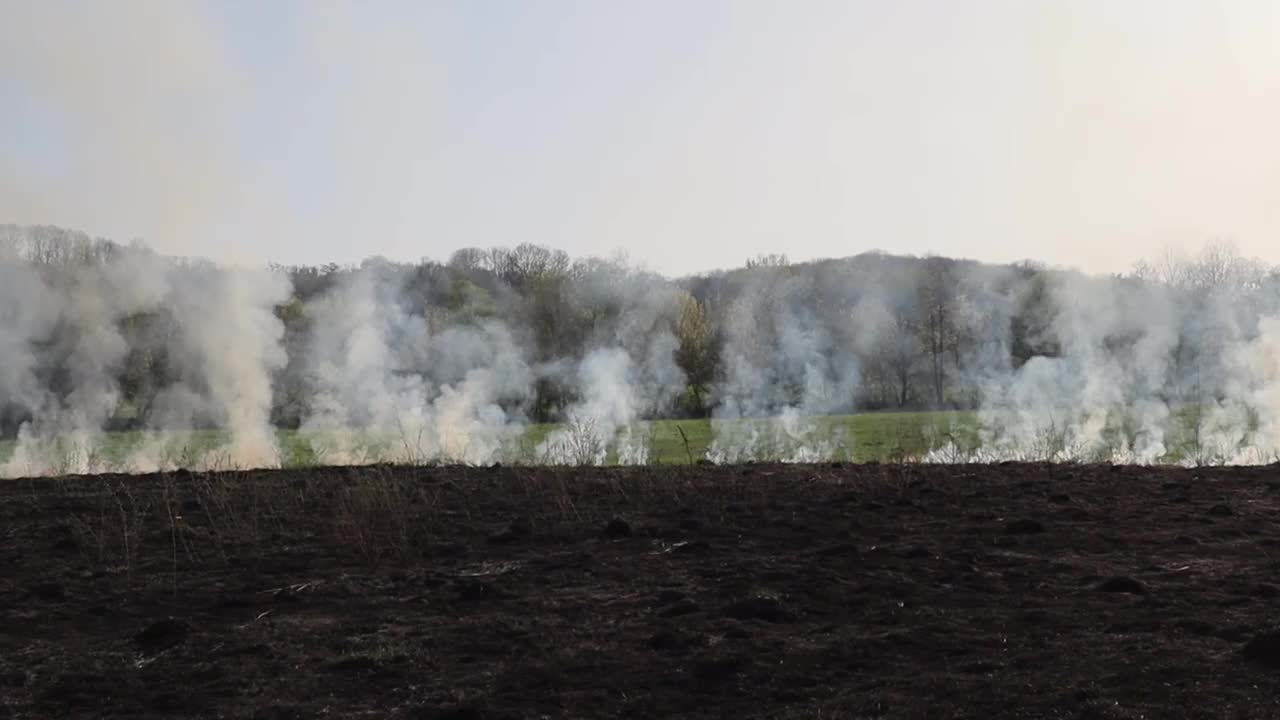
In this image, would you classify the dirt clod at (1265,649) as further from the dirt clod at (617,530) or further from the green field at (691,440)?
the green field at (691,440)

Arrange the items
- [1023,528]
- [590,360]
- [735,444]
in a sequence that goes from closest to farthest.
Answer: [1023,528] < [735,444] < [590,360]

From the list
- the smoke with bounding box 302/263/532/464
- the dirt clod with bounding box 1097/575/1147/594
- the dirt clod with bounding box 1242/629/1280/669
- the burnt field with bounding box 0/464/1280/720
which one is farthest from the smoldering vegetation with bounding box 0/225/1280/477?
the dirt clod with bounding box 1242/629/1280/669

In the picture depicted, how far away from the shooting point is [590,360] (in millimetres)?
37688

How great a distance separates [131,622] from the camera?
28.9ft

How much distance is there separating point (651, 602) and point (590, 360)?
94.9 feet

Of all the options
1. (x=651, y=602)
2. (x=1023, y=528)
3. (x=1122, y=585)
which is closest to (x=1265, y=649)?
(x=1122, y=585)

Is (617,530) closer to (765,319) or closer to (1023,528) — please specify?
(1023,528)

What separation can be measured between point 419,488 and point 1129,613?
34.4 ft

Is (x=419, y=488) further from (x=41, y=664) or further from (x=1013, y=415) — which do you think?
(x=1013, y=415)

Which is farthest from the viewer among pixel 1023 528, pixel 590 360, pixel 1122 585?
pixel 590 360

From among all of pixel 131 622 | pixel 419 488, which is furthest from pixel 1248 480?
pixel 131 622

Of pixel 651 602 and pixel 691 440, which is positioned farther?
pixel 691 440

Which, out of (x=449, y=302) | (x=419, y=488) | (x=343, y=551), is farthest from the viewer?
(x=449, y=302)

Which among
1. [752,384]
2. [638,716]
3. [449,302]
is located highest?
[449,302]
